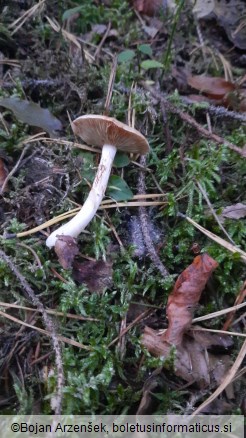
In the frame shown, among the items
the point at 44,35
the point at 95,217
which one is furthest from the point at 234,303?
the point at 44,35

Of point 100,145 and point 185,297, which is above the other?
point 100,145

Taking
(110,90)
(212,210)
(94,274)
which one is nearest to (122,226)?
(94,274)

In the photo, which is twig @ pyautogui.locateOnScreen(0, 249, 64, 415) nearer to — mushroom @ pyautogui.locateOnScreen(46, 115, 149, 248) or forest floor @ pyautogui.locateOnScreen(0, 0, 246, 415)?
forest floor @ pyautogui.locateOnScreen(0, 0, 246, 415)

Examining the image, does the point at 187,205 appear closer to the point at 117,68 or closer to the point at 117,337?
the point at 117,337

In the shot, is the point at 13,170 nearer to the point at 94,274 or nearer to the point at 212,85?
the point at 94,274

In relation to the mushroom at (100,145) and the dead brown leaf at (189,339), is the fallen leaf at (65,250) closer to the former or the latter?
the mushroom at (100,145)

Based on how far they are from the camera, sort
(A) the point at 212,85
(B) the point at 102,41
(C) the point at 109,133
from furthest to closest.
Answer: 1. (B) the point at 102,41
2. (A) the point at 212,85
3. (C) the point at 109,133

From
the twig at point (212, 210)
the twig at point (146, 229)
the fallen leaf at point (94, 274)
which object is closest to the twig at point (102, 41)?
the twig at point (146, 229)
